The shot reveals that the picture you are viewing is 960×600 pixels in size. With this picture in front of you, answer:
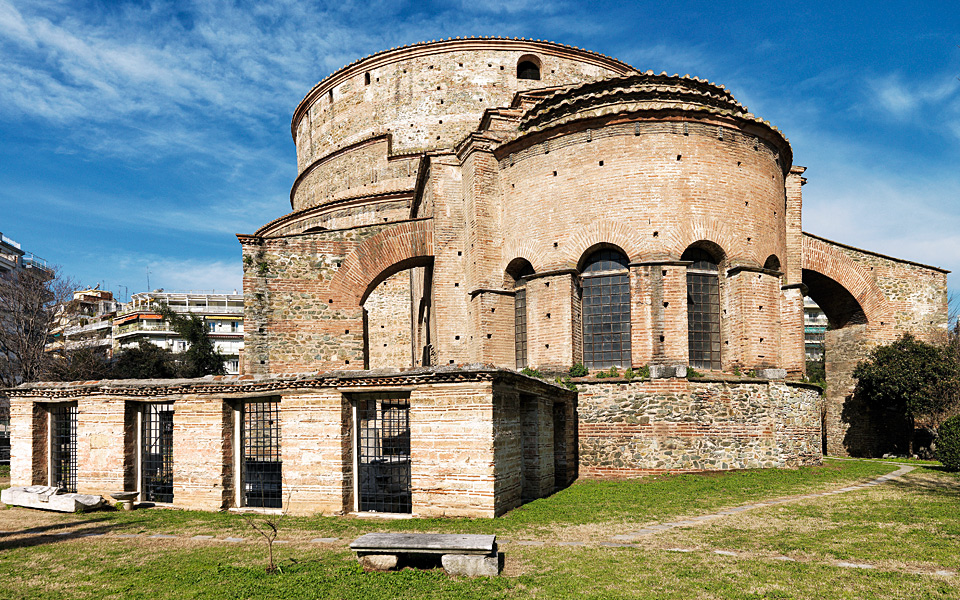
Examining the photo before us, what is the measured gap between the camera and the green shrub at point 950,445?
1395cm

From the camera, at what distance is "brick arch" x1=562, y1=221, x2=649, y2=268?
14594 mm

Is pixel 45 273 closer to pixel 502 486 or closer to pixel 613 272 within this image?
pixel 613 272

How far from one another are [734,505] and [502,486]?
151 inches

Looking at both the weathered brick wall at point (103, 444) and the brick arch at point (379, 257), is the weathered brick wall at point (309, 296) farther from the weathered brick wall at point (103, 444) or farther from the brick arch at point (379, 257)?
the weathered brick wall at point (103, 444)

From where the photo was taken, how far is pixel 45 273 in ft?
87.6

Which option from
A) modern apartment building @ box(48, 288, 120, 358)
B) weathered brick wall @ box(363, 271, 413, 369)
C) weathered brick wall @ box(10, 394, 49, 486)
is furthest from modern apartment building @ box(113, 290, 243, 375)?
weathered brick wall @ box(10, 394, 49, 486)

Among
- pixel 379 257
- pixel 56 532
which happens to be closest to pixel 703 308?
pixel 379 257

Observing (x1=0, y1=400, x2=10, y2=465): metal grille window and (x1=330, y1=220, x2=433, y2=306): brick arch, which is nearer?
(x1=330, y1=220, x2=433, y2=306): brick arch

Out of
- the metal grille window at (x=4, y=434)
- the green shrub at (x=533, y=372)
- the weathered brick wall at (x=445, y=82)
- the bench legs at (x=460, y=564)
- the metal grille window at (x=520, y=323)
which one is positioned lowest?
the metal grille window at (x=4, y=434)

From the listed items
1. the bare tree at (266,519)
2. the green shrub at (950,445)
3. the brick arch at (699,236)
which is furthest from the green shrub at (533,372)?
the green shrub at (950,445)

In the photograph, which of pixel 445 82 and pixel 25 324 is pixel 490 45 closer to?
pixel 445 82

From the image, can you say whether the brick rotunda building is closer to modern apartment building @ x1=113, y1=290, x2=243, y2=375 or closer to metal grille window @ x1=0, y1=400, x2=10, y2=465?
metal grille window @ x1=0, y1=400, x2=10, y2=465

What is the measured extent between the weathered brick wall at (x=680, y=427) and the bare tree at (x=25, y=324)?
729 inches

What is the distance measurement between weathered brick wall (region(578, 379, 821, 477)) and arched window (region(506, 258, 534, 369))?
7.41 ft
